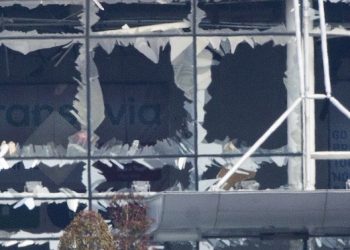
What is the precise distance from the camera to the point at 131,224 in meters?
19.9

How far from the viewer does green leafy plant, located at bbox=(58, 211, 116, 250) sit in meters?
19.1

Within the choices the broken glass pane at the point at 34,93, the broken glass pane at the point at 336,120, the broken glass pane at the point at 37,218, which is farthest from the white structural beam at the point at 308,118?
the broken glass pane at the point at 34,93

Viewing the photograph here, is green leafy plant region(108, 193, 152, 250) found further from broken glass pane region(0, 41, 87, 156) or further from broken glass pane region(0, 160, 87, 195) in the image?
broken glass pane region(0, 41, 87, 156)

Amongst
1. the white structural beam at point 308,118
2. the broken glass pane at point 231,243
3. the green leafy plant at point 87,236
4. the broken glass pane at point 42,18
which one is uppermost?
the broken glass pane at point 42,18

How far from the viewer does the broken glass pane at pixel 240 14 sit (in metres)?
21.4

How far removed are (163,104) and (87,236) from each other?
196 inches

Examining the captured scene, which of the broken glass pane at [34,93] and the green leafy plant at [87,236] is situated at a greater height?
the broken glass pane at [34,93]

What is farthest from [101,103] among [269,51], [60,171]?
[269,51]

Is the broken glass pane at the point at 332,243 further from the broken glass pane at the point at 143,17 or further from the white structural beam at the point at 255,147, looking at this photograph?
the broken glass pane at the point at 143,17

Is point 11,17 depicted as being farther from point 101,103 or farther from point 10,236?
point 10,236

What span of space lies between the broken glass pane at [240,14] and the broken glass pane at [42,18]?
195 cm

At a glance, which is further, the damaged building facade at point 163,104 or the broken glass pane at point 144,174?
the broken glass pane at point 144,174

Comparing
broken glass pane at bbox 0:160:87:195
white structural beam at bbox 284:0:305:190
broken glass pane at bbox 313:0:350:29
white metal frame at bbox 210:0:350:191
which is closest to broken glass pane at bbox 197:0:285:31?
white structural beam at bbox 284:0:305:190

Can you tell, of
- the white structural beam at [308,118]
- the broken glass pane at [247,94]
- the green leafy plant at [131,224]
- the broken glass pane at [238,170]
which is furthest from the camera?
the broken glass pane at [247,94]
